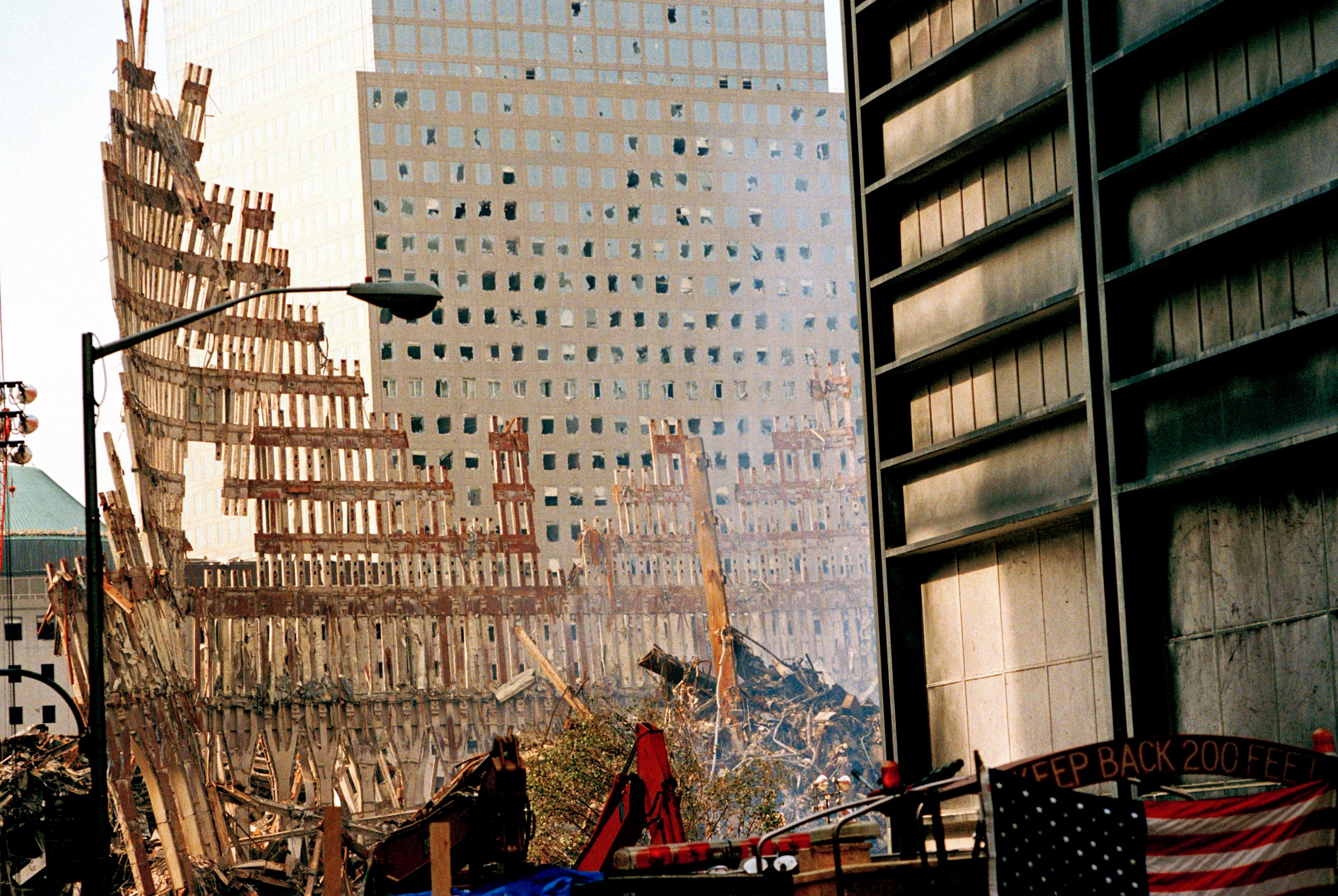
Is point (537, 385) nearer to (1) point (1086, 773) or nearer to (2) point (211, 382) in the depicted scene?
(2) point (211, 382)

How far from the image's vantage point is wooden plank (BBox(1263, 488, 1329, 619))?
17516 mm

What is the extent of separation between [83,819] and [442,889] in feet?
12.2

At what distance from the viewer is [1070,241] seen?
2092cm

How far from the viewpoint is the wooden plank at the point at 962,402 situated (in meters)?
22.9

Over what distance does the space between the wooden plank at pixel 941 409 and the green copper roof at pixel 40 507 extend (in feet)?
420

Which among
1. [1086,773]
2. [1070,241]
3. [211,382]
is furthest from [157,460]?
[1086,773]

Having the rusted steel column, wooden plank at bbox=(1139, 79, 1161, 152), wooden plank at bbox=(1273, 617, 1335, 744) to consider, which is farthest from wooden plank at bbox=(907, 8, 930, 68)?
the rusted steel column

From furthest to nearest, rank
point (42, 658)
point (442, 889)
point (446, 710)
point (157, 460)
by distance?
point (42, 658) → point (446, 710) → point (157, 460) → point (442, 889)

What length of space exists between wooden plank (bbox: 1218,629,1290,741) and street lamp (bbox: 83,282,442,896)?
8989 mm

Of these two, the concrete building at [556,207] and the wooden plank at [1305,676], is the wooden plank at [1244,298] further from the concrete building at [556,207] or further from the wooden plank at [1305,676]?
the concrete building at [556,207]

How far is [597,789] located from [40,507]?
111771mm

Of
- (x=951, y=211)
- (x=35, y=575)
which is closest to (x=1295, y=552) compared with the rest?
(x=951, y=211)

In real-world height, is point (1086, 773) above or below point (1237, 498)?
below

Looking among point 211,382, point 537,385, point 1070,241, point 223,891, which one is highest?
point 537,385
